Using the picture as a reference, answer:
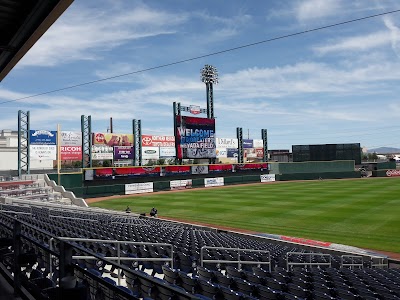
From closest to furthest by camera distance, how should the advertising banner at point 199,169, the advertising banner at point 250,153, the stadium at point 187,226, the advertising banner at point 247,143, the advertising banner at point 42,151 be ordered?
the stadium at point 187,226 → the advertising banner at point 42,151 → the advertising banner at point 199,169 → the advertising banner at point 250,153 → the advertising banner at point 247,143

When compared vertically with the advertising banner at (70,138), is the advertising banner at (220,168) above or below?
below

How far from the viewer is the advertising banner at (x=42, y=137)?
49.4 metres

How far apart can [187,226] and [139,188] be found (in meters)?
28.7

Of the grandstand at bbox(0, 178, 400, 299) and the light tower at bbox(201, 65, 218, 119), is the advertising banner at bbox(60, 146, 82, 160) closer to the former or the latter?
the light tower at bbox(201, 65, 218, 119)

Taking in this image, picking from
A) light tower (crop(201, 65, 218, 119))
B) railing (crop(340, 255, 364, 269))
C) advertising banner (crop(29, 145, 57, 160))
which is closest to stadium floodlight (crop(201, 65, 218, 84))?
light tower (crop(201, 65, 218, 119))

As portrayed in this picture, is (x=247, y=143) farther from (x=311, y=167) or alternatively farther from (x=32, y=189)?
(x=32, y=189)

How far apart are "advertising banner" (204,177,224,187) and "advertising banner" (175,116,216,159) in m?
4.92

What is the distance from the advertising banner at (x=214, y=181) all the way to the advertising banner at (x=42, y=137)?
24.6m

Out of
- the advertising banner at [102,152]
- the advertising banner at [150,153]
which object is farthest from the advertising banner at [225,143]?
the advertising banner at [102,152]

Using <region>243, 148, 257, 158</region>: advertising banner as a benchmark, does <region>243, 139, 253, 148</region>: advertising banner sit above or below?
above

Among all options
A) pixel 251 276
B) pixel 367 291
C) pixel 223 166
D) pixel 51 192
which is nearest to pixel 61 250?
pixel 251 276

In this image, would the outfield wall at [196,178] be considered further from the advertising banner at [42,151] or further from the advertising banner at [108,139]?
the advertising banner at [108,139]

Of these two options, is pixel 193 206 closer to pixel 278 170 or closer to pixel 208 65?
pixel 278 170

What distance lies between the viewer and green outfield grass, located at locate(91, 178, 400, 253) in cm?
2126
